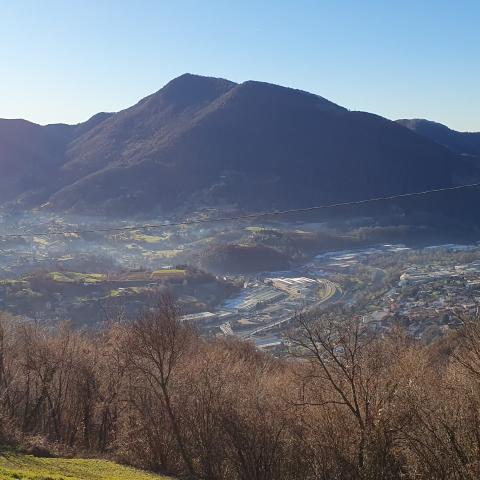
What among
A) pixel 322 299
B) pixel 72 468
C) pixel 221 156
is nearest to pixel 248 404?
pixel 72 468

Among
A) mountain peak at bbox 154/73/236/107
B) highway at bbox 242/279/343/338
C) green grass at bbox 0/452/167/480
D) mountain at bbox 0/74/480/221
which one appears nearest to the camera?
green grass at bbox 0/452/167/480

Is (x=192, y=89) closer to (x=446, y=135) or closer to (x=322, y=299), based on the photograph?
(x=446, y=135)

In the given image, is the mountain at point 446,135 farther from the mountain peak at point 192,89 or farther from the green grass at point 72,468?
the green grass at point 72,468

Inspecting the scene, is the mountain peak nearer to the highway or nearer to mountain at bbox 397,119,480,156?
mountain at bbox 397,119,480,156

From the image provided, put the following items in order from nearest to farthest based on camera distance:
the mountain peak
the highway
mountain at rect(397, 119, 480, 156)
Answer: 1. the highway
2. the mountain peak
3. mountain at rect(397, 119, 480, 156)

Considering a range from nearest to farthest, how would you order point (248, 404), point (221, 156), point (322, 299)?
1. point (248, 404)
2. point (322, 299)
3. point (221, 156)

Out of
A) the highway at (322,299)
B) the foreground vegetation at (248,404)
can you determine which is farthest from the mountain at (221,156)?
the foreground vegetation at (248,404)

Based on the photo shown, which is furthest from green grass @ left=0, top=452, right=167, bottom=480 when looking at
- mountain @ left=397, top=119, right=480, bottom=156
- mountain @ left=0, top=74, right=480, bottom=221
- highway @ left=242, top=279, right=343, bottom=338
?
mountain @ left=397, top=119, right=480, bottom=156
